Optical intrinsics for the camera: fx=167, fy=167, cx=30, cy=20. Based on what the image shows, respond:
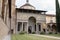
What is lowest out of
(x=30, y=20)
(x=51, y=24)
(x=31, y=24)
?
(x=51, y=24)

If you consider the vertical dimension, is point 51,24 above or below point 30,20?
below

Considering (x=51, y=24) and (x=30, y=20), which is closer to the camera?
(x=30, y=20)

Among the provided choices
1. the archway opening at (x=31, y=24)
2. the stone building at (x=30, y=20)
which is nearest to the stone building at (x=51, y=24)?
Answer: the stone building at (x=30, y=20)

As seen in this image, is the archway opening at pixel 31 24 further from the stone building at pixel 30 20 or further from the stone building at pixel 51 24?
the stone building at pixel 51 24

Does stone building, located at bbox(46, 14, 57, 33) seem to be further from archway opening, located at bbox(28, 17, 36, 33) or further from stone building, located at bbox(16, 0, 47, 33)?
archway opening, located at bbox(28, 17, 36, 33)

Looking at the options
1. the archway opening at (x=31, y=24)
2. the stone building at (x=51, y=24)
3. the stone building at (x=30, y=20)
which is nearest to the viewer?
the stone building at (x=30, y=20)

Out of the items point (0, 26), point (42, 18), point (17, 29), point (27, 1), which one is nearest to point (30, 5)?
point (27, 1)

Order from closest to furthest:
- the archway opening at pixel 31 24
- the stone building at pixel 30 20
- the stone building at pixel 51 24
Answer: the stone building at pixel 30 20, the archway opening at pixel 31 24, the stone building at pixel 51 24

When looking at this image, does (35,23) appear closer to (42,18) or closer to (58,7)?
(42,18)

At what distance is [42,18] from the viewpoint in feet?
142

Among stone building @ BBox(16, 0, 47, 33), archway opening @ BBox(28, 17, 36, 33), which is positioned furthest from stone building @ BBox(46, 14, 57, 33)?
archway opening @ BBox(28, 17, 36, 33)

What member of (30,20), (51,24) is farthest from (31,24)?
(51,24)

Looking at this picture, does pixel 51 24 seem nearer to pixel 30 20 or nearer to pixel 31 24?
pixel 31 24

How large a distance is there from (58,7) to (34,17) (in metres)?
8.70
